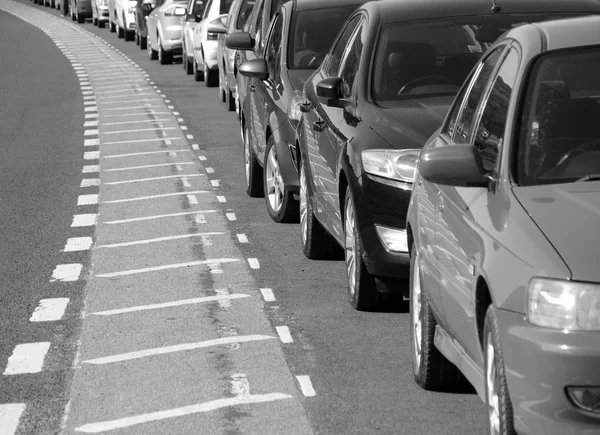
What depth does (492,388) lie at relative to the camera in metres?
5.58

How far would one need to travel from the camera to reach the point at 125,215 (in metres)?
13.4

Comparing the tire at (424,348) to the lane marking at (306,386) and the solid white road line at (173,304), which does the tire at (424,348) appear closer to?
the lane marking at (306,386)

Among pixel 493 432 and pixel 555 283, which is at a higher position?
pixel 555 283

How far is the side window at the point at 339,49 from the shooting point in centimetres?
1027

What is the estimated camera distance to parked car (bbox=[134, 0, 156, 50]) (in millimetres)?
37662

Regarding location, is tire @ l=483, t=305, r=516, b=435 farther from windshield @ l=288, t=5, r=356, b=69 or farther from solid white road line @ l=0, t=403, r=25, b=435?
windshield @ l=288, t=5, r=356, b=69

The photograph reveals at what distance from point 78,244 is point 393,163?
401cm

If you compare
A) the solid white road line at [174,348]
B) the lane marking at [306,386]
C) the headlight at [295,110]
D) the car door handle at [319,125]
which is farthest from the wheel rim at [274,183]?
the lane marking at [306,386]

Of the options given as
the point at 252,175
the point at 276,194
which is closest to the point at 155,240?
the point at 276,194

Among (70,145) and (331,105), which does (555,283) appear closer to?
(331,105)

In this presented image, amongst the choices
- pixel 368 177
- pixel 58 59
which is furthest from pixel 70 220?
pixel 58 59

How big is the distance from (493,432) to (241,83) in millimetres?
11296

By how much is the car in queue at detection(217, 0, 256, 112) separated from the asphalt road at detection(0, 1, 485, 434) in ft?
8.20

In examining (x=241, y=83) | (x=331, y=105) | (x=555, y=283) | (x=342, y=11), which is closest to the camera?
(x=555, y=283)
